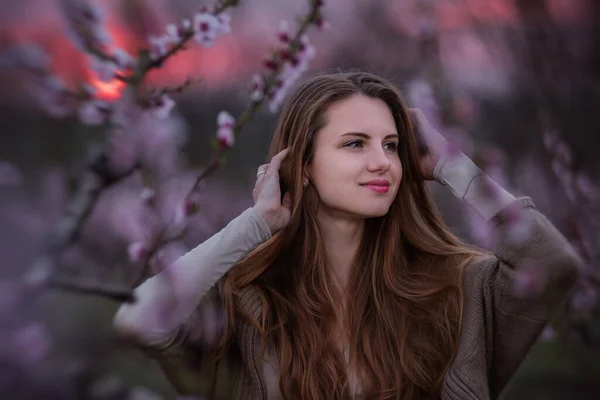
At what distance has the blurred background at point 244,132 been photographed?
0.51 meters

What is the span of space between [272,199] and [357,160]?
0.67 ft

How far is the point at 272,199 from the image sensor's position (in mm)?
1458

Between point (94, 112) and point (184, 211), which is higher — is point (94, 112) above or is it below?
above

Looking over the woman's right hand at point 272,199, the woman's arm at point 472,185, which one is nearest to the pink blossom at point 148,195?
the woman's right hand at point 272,199

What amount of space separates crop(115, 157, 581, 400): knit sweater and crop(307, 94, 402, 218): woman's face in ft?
0.52

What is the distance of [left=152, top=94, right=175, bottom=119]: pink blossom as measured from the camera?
3.42 ft

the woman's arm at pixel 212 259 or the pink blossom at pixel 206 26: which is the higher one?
the pink blossom at pixel 206 26

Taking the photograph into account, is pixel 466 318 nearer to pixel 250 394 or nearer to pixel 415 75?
pixel 250 394

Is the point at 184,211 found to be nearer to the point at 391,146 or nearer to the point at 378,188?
the point at 378,188

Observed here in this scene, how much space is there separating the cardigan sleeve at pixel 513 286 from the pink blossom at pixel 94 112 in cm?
87

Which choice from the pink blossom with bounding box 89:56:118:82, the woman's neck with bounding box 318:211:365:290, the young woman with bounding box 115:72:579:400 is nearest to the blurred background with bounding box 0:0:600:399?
the pink blossom with bounding box 89:56:118:82

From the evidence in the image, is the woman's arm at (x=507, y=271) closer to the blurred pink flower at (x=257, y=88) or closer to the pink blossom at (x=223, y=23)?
the blurred pink flower at (x=257, y=88)

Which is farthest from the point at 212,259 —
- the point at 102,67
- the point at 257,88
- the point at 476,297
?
the point at 102,67

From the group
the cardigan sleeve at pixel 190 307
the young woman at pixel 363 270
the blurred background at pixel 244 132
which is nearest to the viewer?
the blurred background at pixel 244 132
